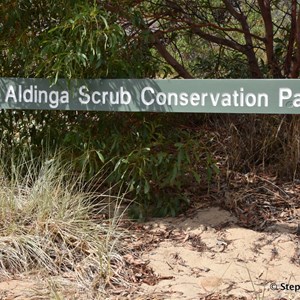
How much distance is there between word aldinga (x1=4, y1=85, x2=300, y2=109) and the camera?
4715mm

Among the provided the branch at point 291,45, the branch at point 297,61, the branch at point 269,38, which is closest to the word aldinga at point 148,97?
the branch at point 297,61

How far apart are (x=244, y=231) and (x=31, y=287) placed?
5.65 ft

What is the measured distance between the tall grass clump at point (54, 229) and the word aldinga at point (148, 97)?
0.49m

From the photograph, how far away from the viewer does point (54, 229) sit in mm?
5023

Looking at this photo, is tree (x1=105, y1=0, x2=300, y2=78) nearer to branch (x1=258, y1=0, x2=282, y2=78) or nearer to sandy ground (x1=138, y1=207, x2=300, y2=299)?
branch (x1=258, y1=0, x2=282, y2=78)

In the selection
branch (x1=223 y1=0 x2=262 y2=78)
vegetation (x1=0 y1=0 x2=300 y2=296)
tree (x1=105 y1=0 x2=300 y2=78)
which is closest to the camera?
vegetation (x1=0 y1=0 x2=300 y2=296)

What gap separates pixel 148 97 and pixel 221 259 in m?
1.22

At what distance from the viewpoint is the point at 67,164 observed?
5.61 meters

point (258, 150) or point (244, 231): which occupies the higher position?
point (258, 150)

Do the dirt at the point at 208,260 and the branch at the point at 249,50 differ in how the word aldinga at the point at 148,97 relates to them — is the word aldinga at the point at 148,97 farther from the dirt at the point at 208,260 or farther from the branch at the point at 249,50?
the branch at the point at 249,50

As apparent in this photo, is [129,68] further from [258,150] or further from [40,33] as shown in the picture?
[258,150]

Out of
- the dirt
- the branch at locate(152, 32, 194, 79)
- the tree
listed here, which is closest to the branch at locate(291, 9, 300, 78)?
the tree

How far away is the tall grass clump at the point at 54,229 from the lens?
15.6 ft

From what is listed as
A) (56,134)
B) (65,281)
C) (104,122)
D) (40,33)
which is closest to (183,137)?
(104,122)
